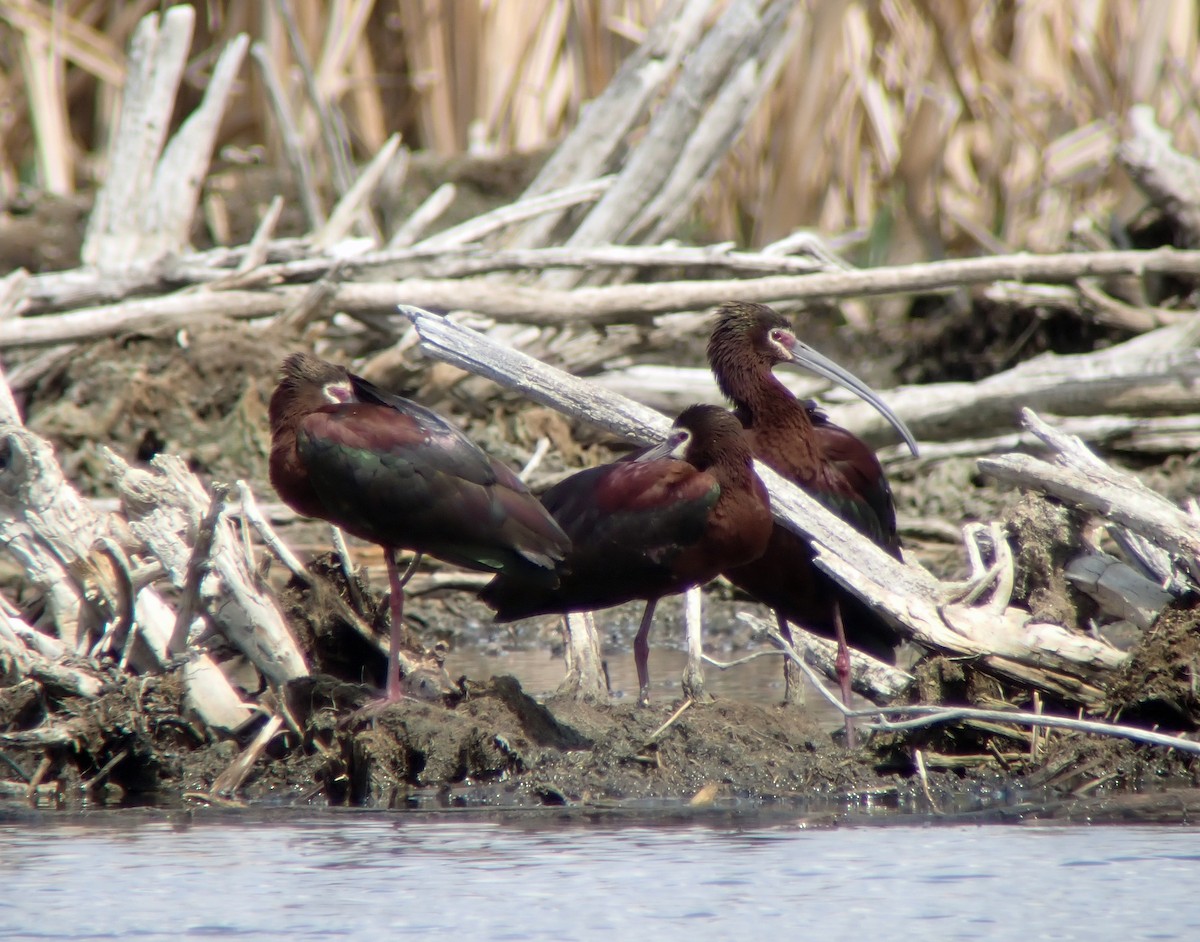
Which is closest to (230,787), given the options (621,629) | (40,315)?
(621,629)

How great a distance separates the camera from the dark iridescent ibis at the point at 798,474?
627 centimetres

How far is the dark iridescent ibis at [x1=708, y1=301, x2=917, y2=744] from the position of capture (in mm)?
6266

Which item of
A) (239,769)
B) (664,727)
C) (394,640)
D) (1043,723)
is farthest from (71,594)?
(1043,723)

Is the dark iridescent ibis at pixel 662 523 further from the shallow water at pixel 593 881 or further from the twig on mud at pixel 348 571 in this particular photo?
the shallow water at pixel 593 881

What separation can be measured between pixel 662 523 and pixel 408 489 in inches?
32.6

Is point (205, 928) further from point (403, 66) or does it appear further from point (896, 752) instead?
point (403, 66)

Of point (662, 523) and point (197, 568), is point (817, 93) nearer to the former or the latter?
point (662, 523)

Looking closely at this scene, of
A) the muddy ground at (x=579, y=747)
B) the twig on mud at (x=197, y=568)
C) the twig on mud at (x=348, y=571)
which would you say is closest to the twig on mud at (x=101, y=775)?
the muddy ground at (x=579, y=747)

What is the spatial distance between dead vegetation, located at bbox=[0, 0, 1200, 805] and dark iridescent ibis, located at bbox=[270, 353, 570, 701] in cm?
25

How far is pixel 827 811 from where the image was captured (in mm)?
5184

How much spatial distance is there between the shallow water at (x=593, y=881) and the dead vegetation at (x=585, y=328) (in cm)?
43

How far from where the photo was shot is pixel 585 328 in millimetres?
9586

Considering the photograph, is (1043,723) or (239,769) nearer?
(1043,723)

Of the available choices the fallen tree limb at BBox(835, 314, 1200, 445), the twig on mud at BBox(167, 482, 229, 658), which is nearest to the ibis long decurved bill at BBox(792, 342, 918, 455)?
the fallen tree limb at BBox(835, 314, 1200, 445)
